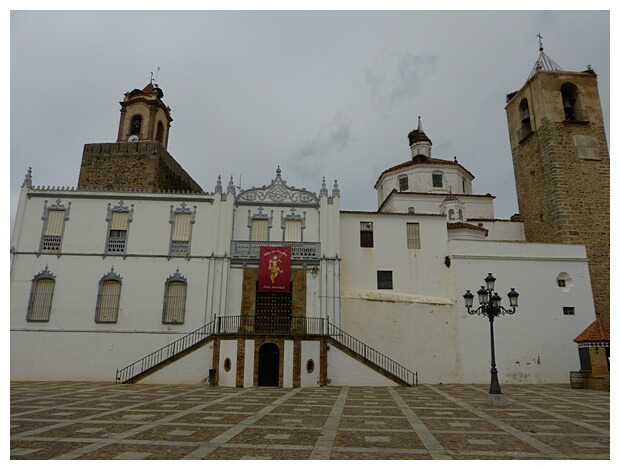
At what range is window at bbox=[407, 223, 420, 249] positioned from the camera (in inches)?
1031

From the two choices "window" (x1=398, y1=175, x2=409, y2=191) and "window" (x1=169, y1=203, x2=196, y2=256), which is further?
"window" (x1=398, y1=175, x2=409, y2=191)

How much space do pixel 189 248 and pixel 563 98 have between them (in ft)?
92.6

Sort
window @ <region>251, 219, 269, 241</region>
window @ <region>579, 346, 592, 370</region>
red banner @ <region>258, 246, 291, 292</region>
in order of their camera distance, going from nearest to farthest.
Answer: window @ <region>579, 346, 592, 370</region> < red banner @ <region>258, 246, 291, 292</region> < window @ <region>251, 219, 269, 241</region>

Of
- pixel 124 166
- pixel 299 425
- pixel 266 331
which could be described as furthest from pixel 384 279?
pixel 124 166

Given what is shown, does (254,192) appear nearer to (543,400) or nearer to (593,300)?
(543,400)

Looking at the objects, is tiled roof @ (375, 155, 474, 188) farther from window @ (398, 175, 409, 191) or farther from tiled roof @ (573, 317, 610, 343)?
tiled roof @ (573, 317, 610, 343)

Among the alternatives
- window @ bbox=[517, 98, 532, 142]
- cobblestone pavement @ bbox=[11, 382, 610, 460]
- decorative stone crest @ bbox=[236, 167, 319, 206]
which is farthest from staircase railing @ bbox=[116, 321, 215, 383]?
window @ bbox=[517, 98, 532, 142]

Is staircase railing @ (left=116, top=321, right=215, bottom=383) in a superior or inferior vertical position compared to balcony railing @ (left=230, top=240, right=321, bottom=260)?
inferior

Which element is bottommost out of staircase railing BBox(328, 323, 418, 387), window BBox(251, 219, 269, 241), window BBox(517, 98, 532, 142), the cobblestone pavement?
the cobblestone pavement

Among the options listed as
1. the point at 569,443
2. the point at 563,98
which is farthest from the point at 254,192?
the point at 563,98

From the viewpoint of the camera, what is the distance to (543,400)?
1683 cm

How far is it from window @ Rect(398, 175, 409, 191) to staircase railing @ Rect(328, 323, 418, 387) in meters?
17.3

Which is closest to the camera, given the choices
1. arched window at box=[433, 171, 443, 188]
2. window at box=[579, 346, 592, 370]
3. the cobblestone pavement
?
the cobblestone pavement

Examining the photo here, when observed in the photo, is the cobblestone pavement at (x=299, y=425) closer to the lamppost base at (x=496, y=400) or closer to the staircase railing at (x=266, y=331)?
the lamppost base at (x=496, y=400)
